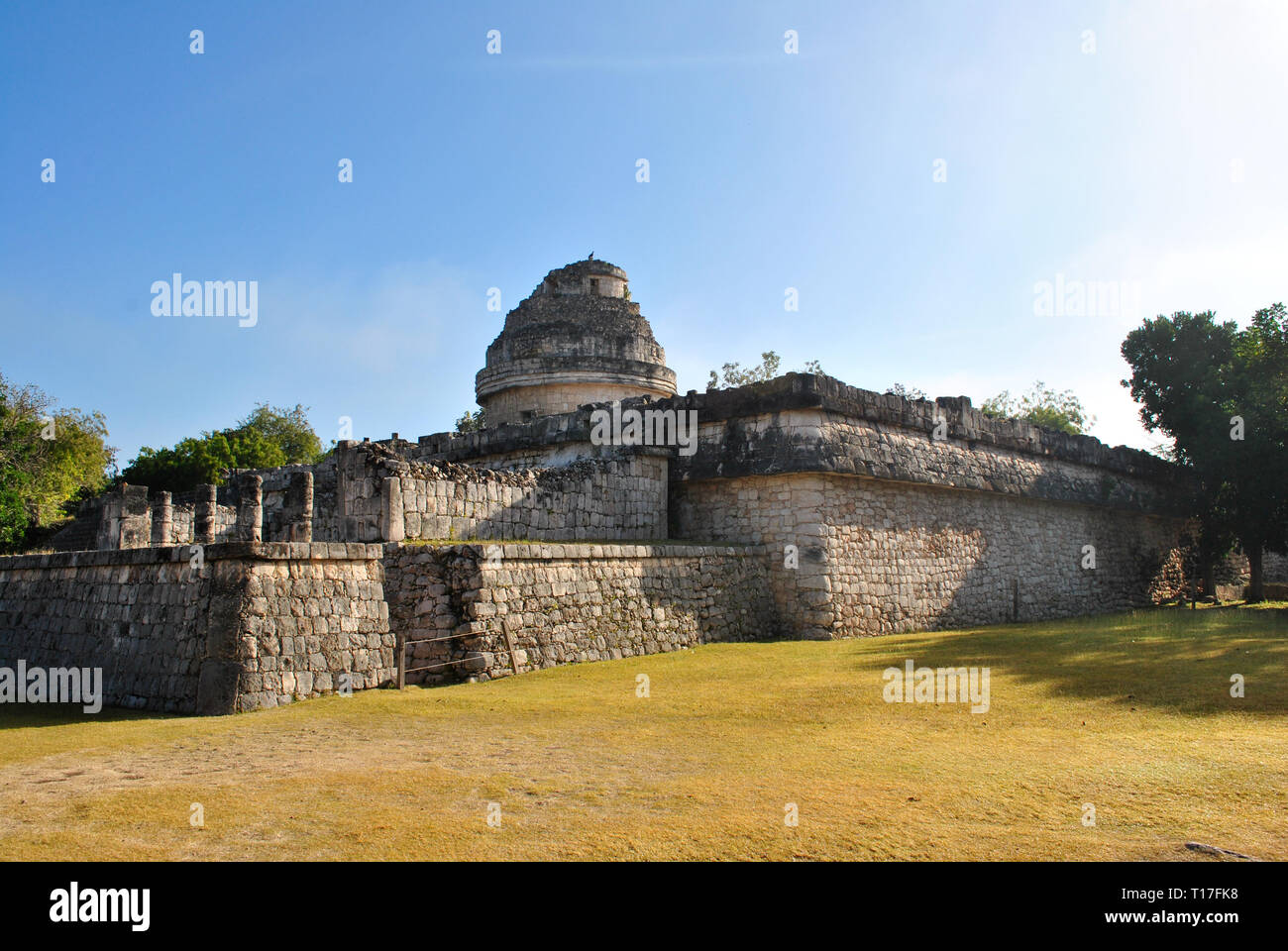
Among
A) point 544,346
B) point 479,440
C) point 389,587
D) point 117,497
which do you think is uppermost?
point 544,346

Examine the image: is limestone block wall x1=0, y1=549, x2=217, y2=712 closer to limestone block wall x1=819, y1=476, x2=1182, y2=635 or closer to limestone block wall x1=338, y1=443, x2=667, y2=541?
limestone block wall x1=338, y1=443, x2=667, y2=541

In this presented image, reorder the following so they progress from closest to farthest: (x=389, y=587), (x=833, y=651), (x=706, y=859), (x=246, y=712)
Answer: (x=706, y=859)
(x=246, y=712)
(x=389, y=587)
(x=833, y=651)

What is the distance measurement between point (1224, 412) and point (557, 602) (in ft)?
58.7

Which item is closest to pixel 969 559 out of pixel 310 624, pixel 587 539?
pixel 587 539

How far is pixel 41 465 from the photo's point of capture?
1287 inches

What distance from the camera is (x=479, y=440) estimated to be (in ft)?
67.7

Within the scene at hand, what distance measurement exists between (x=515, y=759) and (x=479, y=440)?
13850 millimetres

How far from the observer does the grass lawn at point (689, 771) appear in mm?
5168

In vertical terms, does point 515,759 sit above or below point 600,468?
below

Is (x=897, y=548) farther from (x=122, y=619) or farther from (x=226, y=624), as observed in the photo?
(x=122, y=619)

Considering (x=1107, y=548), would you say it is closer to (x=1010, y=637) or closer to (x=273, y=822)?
(x=1010, y=637)

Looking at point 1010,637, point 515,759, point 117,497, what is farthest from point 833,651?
point 117,497

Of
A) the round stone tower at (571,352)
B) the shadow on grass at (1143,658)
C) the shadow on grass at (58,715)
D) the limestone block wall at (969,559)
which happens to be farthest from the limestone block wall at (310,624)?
the round stone tower at (571,352)

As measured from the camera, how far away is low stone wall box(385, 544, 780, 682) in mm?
11906
